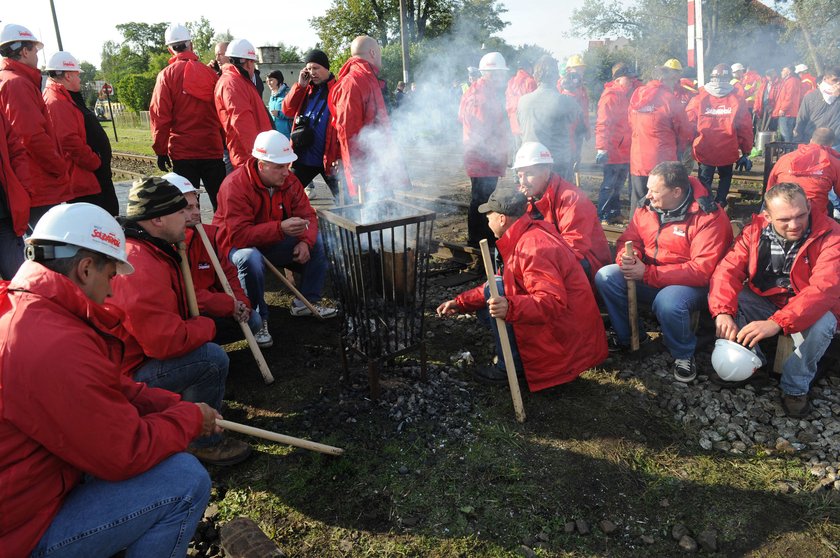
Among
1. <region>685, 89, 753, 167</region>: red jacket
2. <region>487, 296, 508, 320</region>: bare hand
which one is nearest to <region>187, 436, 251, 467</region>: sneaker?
<region>487, 296, 508, 320</region>: bare hand

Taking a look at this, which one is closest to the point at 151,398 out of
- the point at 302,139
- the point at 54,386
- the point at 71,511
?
the point at 71,511

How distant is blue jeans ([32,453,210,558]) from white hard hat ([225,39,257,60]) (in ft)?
15.9

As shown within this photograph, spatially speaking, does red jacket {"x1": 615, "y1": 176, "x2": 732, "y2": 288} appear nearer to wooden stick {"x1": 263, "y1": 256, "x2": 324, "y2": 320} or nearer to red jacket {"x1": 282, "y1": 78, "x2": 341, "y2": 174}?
wooden stick {"x1": 263, "y1": 256, "x2": 324, "y2": 320}

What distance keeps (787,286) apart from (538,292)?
1.66 m

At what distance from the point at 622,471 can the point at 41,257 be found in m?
2.91

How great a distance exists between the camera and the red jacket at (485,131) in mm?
6305

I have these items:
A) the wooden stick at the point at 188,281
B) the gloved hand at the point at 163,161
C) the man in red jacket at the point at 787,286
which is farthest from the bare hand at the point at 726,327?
the gloved hand at the point at 163,161

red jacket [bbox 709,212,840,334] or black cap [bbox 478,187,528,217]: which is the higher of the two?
black cap [bbox 478,187,528,217]

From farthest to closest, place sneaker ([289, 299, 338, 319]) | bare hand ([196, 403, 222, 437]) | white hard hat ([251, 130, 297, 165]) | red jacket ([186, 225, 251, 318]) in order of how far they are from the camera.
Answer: sneaker ([289, 299, 338, 319]), white hard hat ([251, 130, 297, 165]), red jacket ([186, 225, 251, 318]), bare hand ([196, 403, 222, 437])

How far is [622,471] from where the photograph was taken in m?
3.00

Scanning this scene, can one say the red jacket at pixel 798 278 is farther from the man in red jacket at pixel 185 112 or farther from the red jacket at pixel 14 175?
the man in red jacket at pixel 185 112

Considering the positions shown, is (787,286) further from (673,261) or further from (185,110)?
(185,110)

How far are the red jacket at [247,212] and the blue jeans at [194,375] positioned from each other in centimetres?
150

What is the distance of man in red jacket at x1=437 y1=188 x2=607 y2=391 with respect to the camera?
3.48m
